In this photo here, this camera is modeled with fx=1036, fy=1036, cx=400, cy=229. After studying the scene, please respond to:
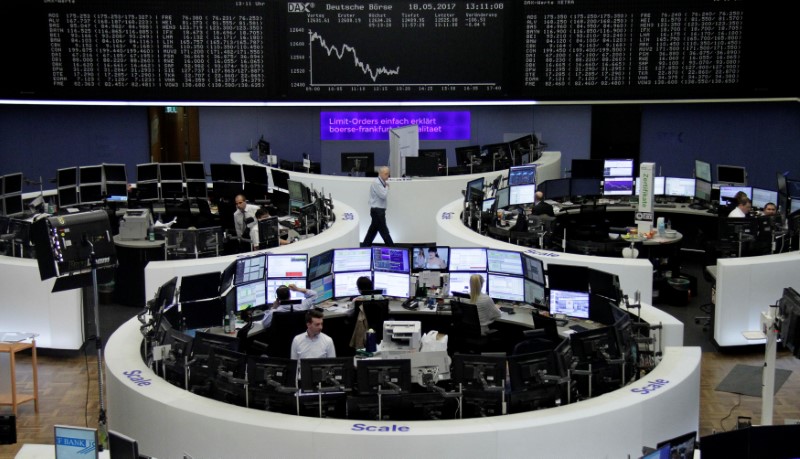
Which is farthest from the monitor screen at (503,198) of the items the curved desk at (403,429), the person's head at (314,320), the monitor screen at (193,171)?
the curved desk at (403,429)

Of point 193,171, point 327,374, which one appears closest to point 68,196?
point 193,171

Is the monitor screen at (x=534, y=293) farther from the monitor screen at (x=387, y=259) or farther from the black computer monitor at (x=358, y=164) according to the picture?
the black computer monitor at (x=358, y=164)

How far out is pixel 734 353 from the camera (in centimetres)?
1116

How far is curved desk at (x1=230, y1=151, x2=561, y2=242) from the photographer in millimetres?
15242

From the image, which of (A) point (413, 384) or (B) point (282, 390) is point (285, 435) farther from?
(A) point (413, 384)

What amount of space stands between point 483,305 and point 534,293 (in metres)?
0.65

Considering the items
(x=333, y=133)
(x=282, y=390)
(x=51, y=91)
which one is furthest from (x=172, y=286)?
(x=333, y=133)

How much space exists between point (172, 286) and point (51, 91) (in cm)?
587

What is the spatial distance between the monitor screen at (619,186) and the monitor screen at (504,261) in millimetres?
5671

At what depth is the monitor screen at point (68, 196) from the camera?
583 inches

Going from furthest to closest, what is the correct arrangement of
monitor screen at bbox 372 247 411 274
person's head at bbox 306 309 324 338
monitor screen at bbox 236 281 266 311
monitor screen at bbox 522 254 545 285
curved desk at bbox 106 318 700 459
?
monitor screen at bbox 372 247 411 274
monitor screen at bbox 522 254 545 285
monitor screen at bbox 236 281 266 311
person's head at bbox 306 309 324 338
curved desk at bbox 106 318 700 459

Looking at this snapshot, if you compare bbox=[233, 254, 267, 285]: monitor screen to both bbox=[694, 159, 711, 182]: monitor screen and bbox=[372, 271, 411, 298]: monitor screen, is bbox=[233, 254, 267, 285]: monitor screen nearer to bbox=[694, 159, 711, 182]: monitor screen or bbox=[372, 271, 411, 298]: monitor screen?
bbox=[372, 271, 411, 298]: monitor screen

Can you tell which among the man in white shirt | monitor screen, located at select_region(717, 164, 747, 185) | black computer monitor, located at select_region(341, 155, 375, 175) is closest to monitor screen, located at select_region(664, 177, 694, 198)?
monitor screen, located at select_region(717, 164, 747, 185)

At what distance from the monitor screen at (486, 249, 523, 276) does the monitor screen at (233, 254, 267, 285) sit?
7.48ft
